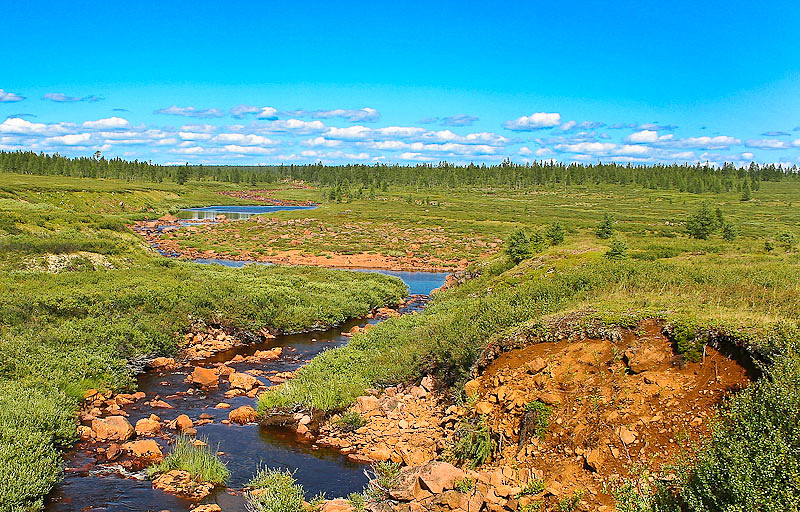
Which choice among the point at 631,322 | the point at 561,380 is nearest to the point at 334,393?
the point at 561,380

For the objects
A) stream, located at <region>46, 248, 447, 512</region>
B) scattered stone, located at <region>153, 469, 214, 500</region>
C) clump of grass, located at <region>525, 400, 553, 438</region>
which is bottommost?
stream, located at <region>46, 248, 447, 512</region>

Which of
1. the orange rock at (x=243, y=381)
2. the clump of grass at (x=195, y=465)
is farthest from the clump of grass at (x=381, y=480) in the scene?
the orange rock at (x=243, y=381)

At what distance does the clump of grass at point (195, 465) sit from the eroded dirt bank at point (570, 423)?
376cm

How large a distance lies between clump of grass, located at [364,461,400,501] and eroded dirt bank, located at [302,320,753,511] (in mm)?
214

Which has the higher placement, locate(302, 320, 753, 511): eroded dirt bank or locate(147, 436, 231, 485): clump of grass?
locate(302, 320, 753, 511): eroded dirt bank

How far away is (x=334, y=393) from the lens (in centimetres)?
1627

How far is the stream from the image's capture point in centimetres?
1147

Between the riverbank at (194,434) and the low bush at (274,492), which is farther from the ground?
the low bush at (274,492)

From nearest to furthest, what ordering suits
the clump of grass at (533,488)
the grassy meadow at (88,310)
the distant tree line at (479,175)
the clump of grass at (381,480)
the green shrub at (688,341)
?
the clump of grass at (533,488)
the green shrub at (688,341)
the clump of grass at (381,480)
the grassy meadow at (88,310)
the distant tree line at (479,175)

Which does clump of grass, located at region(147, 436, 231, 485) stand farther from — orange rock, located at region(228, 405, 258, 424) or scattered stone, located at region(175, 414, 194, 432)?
orange rock, located at region(228, 405, 258, 424)

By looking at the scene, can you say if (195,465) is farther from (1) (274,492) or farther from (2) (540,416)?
(2) (540,416)

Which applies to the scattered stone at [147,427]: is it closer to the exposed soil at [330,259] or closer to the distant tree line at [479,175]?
the exposed soil at [330,259]

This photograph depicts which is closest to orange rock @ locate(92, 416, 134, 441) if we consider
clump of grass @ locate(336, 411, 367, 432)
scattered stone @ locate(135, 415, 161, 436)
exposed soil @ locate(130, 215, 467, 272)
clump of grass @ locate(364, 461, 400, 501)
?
scattered stone @ locate(135, 415, 161, 436)

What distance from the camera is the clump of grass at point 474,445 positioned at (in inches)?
445
